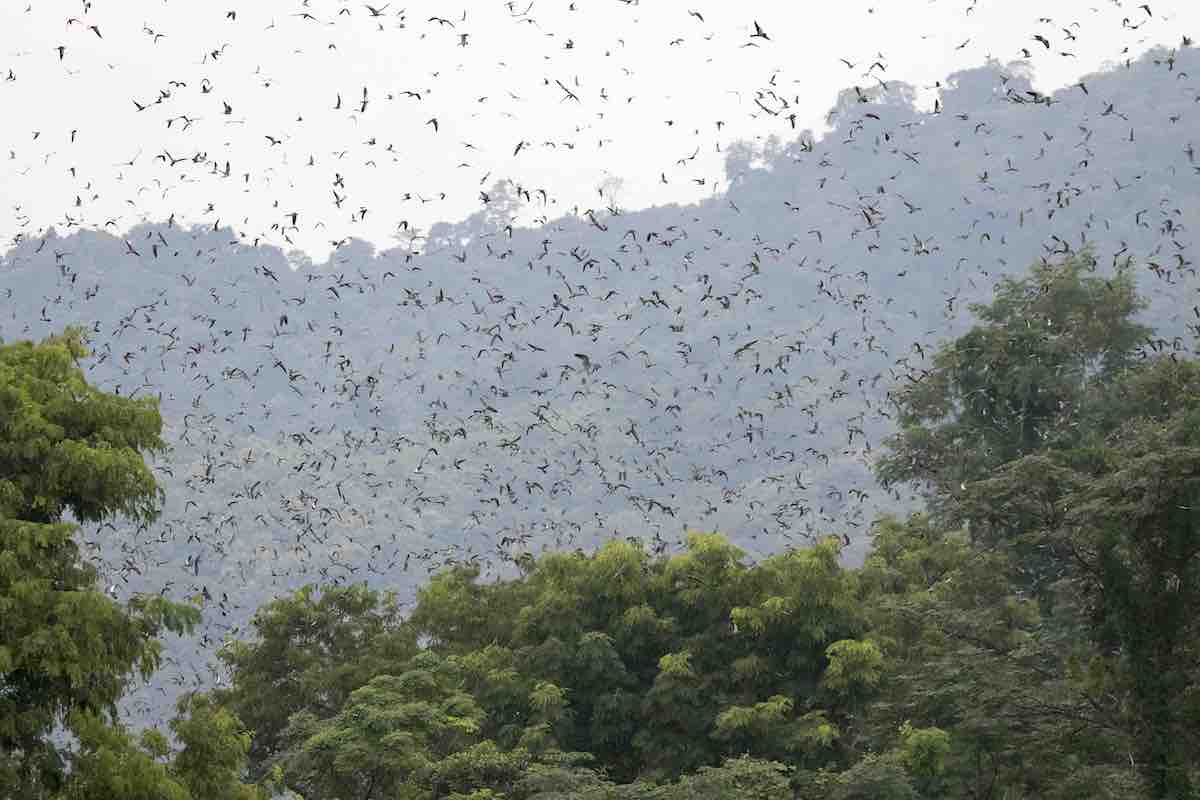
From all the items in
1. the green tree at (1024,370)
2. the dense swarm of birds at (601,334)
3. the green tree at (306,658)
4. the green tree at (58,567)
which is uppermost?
the dense swarm of birds at (601,334)

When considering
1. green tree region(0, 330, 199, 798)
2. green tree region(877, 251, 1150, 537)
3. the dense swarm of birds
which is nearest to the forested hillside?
green tree region(0, 330, 199, 798)

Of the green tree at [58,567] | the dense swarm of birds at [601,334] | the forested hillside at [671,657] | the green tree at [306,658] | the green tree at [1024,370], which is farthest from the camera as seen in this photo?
the dense swarm of birds at [601,334]

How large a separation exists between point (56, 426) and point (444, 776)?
911cm

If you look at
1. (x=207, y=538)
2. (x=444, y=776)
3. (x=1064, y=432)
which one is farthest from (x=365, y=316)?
(x=444, y=776)

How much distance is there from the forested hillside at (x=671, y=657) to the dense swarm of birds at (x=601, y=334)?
47.3 meters

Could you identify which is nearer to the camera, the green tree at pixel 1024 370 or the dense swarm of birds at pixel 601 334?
the green tree at pixel 1024 370

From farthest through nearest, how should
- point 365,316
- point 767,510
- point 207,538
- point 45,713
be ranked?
point 365,316 < point 767,510 < point 207,538 < point 45,713

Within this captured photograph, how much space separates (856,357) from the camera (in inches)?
3883

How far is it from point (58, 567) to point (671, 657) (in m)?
11.8

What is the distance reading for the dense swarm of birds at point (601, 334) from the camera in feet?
270

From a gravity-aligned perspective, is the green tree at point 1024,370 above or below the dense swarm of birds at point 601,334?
below

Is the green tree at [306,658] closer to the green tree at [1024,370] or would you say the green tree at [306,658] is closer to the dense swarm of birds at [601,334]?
Answer: the green tree at [1024,370]

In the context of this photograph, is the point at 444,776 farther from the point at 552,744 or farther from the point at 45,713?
the point at 45,713

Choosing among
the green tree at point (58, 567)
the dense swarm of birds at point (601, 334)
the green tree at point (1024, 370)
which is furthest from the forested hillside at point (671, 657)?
the dense swarm of birds at point (601, 334)
